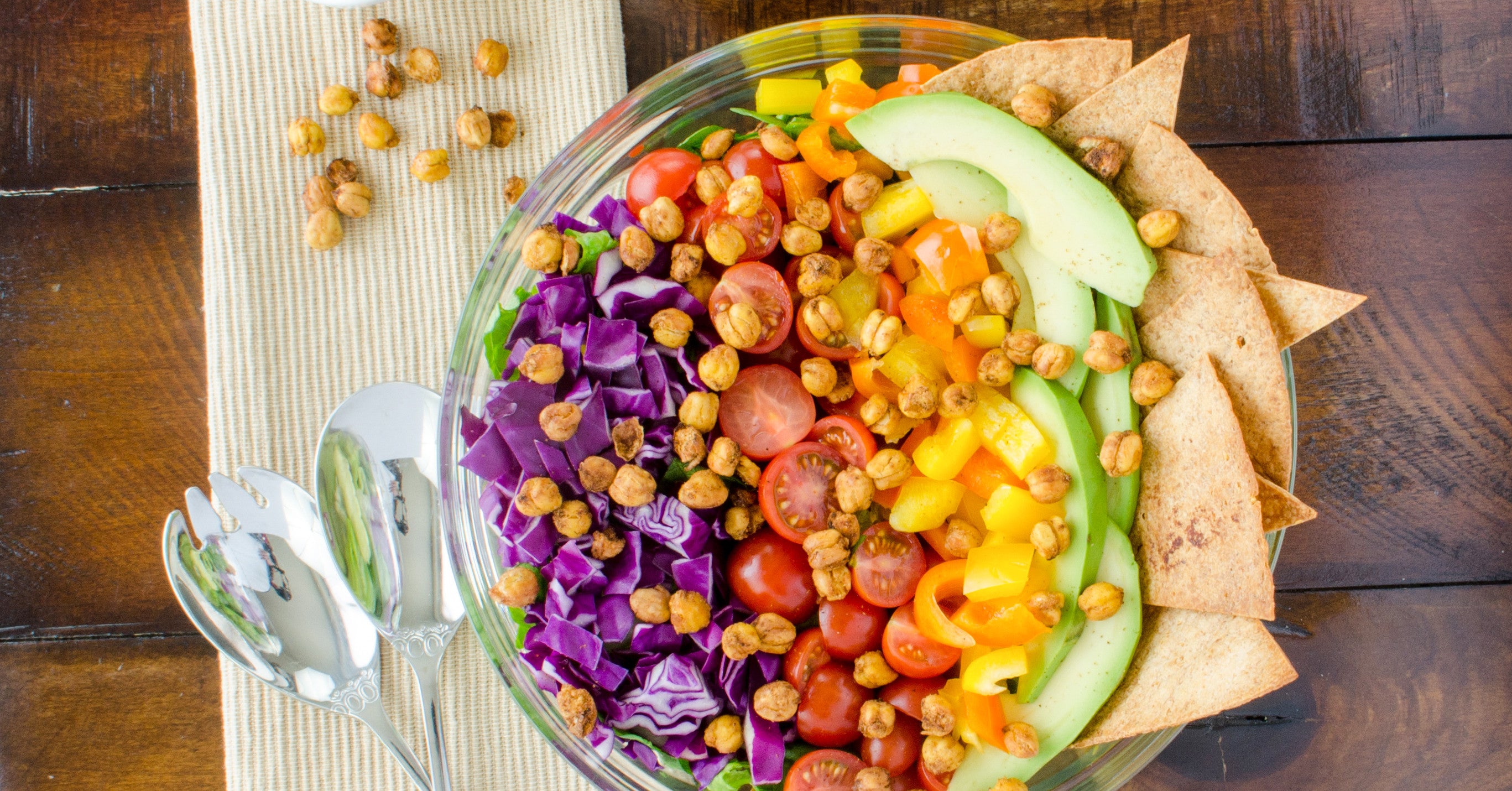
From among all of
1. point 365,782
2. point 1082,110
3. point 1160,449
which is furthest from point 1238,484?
point 365,782

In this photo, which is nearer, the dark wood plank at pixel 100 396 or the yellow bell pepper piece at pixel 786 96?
the yellow bell pepper piece at pixel 786 96

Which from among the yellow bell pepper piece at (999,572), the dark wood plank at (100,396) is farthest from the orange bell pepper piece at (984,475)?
the dark wood plank at (100,396)

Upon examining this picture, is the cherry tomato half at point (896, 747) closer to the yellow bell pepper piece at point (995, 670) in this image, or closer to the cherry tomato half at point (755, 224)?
the yellow bell pepper piece at point (995, 670)

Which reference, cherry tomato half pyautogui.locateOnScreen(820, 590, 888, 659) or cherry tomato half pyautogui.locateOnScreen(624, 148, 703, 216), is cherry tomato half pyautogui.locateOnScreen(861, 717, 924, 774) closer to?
cherry tomato half pyautogui.locateOnScreen(820, 590, 888, 659)

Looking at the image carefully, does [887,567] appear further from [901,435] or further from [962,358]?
[962,358]

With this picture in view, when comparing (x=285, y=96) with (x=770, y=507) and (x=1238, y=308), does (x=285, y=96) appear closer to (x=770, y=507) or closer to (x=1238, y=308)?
(x=770, y=507)

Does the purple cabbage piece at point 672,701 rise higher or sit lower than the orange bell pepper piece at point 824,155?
lower

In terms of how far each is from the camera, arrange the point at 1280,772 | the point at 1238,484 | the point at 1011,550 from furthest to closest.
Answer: the point at 1280,772
the point at 1011,550
the point at 1238,484
